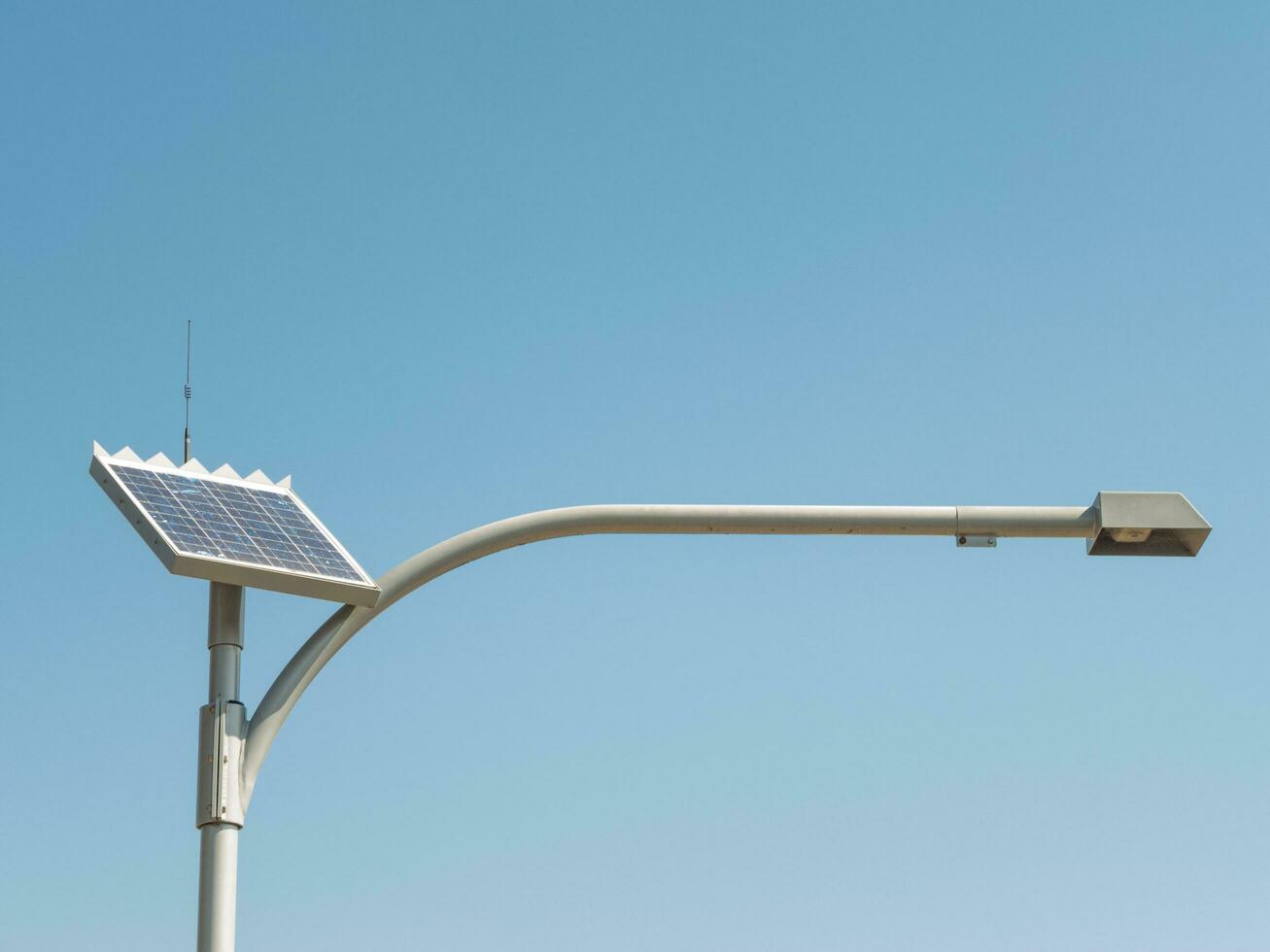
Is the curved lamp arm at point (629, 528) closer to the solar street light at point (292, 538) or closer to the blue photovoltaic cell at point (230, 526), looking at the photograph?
the solar street light at point (292, 538)

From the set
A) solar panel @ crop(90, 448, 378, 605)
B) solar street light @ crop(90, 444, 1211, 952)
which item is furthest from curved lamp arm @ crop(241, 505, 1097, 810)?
solar panel @ crop(90, 448, 378, 605)

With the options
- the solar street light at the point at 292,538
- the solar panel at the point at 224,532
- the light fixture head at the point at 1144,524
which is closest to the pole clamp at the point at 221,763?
the solar street light at the point at 292,538

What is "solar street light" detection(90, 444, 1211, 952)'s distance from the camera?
11.0 metres

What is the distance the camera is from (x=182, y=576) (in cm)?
1094

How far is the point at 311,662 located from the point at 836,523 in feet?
10.4

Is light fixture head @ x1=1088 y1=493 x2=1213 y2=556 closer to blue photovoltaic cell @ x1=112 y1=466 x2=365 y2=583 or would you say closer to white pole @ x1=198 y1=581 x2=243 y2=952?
blue photovoltaic cell @ x1=112 y1=466 x2=365 y2=583

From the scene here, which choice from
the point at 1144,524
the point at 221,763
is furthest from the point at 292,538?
the point at 1144,524

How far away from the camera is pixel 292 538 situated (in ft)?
38.9

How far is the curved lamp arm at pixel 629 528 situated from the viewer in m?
11.3

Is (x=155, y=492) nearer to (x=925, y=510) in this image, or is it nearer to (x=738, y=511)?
(x=738, y=511)

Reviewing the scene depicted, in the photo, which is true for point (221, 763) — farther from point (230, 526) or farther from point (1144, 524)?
point (1144, 524)

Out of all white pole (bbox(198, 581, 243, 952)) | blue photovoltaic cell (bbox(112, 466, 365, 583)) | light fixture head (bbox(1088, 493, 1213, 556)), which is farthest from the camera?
light fixture head (bbox(1088, 493, 1213, 556))

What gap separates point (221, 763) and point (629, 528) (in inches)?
105

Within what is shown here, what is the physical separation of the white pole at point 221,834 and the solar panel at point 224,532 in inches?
10.5
